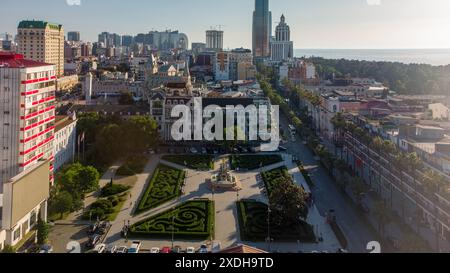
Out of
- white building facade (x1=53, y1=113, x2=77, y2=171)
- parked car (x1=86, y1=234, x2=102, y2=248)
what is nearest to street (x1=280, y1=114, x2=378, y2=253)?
parked car (x1=86, y1=234, x2=102, y2=248)

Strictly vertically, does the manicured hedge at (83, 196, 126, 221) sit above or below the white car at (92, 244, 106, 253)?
above

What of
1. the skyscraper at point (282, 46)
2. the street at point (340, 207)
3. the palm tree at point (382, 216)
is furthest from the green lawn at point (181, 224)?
the skyscraper at point (282, 46)

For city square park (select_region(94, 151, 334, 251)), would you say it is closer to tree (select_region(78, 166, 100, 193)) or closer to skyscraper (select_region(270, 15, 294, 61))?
tree (select_region(78, 166, 100, 193))
